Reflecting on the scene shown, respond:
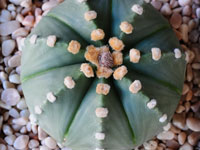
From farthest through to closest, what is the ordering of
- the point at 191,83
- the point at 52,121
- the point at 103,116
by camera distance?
the point at 191,83
the point at 52,121
the point at 103,116

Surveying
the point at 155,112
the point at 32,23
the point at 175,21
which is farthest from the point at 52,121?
the point at 175,21

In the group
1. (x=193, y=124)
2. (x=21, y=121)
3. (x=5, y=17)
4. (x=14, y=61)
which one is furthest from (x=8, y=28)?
(x=193, y=124)

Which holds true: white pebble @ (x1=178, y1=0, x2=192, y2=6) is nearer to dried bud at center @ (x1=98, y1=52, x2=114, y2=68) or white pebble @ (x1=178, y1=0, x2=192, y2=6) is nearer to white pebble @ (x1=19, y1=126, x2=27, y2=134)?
dried bud at center @ (x1=98, y1=52, x2=114, y2=68)

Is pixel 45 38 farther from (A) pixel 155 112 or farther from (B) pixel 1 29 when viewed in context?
(B) pixel 1 29

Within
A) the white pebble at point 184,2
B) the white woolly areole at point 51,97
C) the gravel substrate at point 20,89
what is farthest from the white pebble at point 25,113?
the white pebble at point 184,2

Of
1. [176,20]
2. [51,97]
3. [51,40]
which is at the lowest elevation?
[176,20]

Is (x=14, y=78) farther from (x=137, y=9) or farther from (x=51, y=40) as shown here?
(x=137, y=9)

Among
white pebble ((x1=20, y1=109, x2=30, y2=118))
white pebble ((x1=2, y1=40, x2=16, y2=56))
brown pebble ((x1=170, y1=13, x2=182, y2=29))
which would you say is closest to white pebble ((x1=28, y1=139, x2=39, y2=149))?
white pebble ((x1=20, y1=109, x2=30, y2=118))
